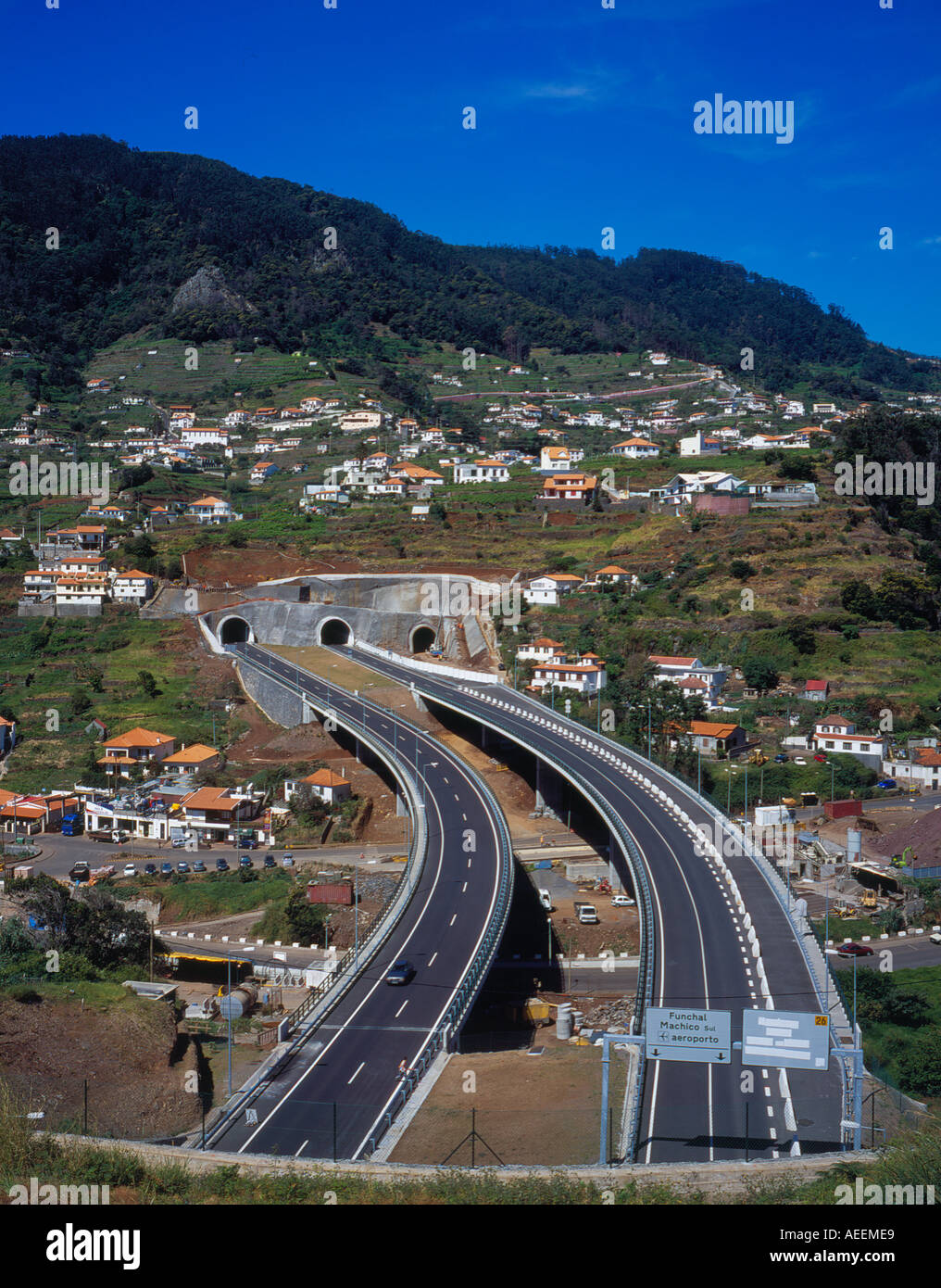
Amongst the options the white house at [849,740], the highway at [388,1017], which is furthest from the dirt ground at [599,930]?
the white house at [849,740]

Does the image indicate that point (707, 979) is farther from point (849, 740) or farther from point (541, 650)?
point (541, 650)

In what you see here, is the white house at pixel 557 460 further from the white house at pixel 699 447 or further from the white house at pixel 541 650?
the white house at pixel 541 650

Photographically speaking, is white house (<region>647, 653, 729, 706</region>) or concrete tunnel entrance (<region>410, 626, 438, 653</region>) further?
concrete tunnel entrance (<region>410, 626, 438, 653</region>)

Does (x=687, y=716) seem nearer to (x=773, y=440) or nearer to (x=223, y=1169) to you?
(x=223, y=1169)

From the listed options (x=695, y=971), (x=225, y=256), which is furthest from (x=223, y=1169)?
(x=225, y=256)

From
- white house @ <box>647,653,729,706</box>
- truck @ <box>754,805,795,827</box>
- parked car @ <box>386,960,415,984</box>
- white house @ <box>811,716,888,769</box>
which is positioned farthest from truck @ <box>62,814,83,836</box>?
white house @ <box>811,716,888,769</box>

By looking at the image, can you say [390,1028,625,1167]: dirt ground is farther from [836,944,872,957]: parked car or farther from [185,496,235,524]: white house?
[185,496,235,524]: white house

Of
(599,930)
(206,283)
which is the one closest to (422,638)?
(599,930)
